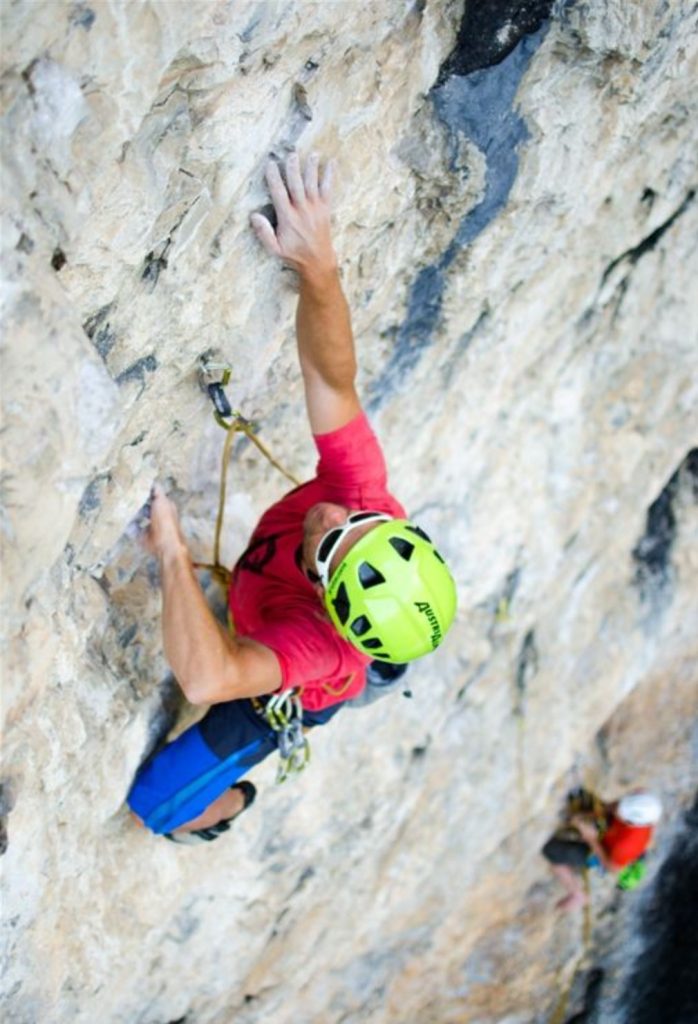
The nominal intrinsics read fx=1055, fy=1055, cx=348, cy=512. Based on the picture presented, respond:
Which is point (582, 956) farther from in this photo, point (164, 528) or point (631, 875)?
point (164, 528)

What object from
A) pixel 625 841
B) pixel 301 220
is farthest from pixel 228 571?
pixel 625 841

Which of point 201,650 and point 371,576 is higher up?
point 201,650

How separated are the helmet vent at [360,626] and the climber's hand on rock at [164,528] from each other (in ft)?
2.10

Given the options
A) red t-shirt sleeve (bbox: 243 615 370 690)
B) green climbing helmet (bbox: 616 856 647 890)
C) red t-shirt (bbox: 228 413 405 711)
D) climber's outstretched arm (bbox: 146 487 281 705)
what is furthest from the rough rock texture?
red t-shirt sleeve (bbox: 243 615 370 690)

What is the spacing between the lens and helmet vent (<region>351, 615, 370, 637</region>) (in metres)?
3.51

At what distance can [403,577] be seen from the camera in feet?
11.6

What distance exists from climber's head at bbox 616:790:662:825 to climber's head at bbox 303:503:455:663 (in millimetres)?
4919

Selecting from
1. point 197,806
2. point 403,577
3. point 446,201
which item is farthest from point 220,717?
point 446,201

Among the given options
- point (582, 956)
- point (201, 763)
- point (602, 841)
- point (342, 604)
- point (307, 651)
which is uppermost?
point (342, 604)

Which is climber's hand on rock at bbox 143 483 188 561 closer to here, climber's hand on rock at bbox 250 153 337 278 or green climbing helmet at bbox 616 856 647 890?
climber's hand on rock at bbox 250 153 337 278

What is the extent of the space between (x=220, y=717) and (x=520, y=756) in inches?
145

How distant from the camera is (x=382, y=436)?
4.93m

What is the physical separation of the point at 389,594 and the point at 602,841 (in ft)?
17.4

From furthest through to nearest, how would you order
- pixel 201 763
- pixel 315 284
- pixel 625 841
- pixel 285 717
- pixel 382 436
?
pixel 625 841
pixel 382 436
pixel 201 763
pixel 285 717
pixel 315 284
